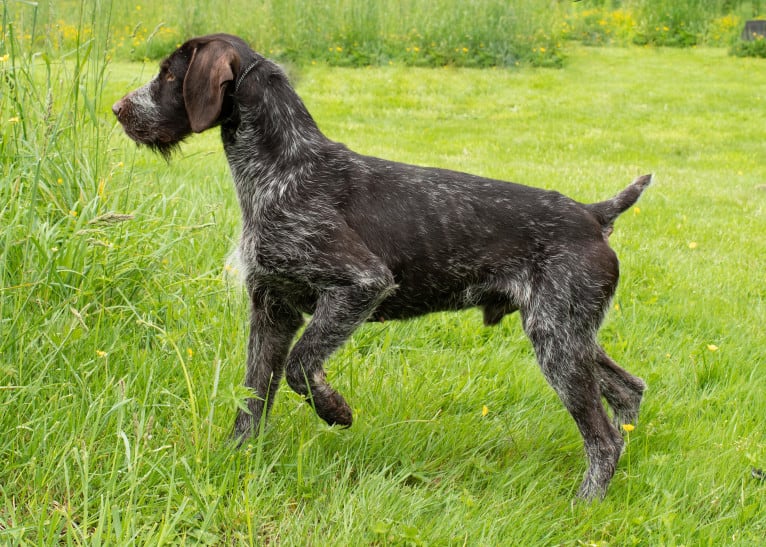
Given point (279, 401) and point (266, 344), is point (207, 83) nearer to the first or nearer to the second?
point (266, 344)

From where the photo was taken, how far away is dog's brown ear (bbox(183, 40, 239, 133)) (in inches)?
137

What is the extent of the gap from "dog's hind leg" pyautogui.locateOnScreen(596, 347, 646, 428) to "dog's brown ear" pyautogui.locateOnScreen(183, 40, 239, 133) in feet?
6.78

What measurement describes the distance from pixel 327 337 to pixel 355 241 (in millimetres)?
418

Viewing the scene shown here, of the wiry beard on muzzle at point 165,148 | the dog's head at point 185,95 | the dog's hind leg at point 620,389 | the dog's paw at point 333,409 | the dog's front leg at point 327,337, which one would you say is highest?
the dog's head at point 185,95

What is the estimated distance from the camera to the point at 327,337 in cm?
350

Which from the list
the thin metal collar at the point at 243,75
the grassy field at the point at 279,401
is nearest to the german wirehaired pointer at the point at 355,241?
the thin metal collar at the point at 243,75

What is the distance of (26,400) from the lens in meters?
3.30

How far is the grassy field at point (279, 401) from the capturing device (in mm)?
3068

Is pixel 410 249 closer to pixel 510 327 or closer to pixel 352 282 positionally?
pixel 352 282

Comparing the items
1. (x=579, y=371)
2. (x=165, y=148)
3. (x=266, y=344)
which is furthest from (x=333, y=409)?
(x=165, y=148)

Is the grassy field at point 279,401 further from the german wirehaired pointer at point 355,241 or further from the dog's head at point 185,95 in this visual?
the dog's head at point 185,95

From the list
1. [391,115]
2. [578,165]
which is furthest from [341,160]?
[391,115]

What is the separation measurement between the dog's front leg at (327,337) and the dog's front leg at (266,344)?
31cm

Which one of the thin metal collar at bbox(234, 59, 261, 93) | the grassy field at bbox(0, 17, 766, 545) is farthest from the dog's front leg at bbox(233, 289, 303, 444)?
the thin metal collar at bbox(234, 59, 261, 93)
